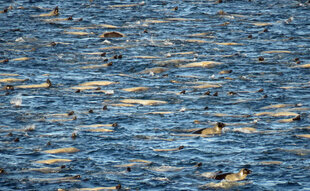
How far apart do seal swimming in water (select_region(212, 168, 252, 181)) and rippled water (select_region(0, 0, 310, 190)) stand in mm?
148

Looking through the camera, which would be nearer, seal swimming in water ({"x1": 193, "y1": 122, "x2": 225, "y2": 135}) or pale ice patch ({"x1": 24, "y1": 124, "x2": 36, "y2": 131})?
seal swimming in water ({"x1": 193, "y1": 122, "x2": 225, "y2": 135})

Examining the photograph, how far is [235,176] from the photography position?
17625 mm

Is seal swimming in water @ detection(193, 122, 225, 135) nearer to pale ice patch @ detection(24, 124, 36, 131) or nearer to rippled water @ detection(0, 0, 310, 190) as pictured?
rippled water @ detection(0, 0, 310, 190)

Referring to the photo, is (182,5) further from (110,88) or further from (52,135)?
(52,135)

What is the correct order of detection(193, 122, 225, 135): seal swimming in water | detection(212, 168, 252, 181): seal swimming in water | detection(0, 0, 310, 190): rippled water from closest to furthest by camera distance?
detection(212, 168, 252, 181): seal swimming in water → detection(0, 0, 310, 190): rippled water → detection(193, 122, 225, 135): seal swimming in water

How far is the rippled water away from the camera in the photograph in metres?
18.4

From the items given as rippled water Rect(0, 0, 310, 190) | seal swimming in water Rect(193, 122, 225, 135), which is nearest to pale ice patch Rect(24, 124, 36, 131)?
rippled water Rect(0, 0, 310, 190)

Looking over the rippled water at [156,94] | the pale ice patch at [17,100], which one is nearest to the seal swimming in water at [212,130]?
the rippled water at [156,94]

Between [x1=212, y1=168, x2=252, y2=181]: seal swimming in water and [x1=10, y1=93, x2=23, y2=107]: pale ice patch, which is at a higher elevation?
[x1=212, y1=168, x2=252, y2=181]: seal swimming in water

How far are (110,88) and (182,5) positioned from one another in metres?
21.6

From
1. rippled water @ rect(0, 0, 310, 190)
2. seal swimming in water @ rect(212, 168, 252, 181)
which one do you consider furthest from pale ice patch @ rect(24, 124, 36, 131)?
seal swimming in water @ rect(212, 168, 252, 181)

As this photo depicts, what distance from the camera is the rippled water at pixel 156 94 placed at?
60.3ft

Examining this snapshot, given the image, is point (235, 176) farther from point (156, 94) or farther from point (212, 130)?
point (156, 94)

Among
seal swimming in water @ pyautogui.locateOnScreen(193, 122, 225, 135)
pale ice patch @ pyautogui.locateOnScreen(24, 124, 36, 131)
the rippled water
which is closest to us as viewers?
the rippled water
